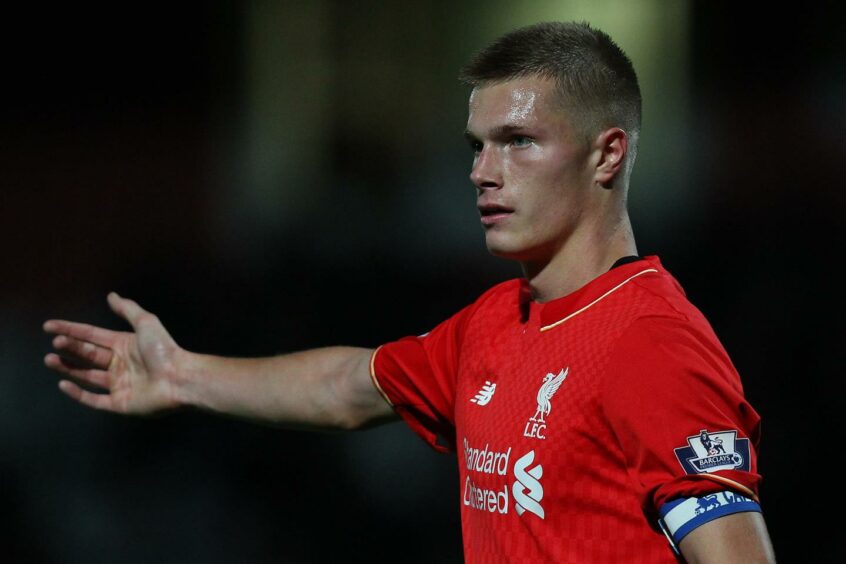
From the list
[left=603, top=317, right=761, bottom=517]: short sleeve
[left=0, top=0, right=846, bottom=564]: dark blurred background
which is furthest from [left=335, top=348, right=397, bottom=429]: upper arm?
[left=0, top=0, right=846, bottom=564]: dark blurred background

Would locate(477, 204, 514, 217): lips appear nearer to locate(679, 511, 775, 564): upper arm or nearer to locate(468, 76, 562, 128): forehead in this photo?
locate(468, 76, 562, 128): forehead

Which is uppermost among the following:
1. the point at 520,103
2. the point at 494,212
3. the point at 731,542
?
the point at 520,103

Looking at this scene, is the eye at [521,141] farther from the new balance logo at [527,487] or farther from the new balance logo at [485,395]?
the new balance logo at [527,487]

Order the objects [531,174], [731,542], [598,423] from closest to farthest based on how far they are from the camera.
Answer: [731,542] → [598,423] → [531,174]

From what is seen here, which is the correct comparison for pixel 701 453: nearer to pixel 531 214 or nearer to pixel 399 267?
pixel 531 214

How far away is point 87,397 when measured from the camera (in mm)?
2787

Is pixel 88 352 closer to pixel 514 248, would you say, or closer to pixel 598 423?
pixel 514 248

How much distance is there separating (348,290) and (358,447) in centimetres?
72

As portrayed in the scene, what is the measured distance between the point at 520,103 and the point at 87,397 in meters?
1.34

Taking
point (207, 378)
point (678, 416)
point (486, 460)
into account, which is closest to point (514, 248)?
point (486, 460)

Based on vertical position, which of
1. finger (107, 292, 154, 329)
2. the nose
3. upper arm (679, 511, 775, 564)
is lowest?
upper arm (679, 511, 775, 564)

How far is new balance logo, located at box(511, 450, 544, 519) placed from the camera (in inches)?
79.4

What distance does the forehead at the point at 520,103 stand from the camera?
88.6 inches

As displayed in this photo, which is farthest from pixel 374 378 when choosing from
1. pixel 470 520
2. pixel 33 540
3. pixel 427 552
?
pixel 33 540
